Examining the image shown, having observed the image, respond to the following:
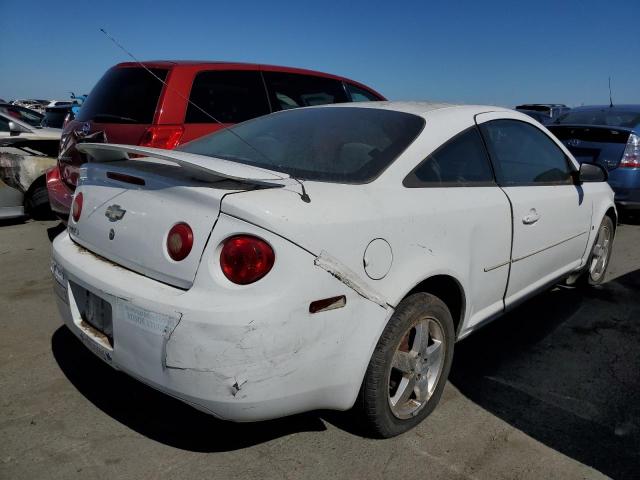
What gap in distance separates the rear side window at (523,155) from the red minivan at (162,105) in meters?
2.35

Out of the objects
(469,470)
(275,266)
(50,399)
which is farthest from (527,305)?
(50,399)

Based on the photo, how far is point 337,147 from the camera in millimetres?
2570

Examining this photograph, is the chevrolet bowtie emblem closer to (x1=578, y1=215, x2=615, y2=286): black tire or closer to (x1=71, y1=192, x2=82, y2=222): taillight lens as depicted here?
(x1=71, y1=192, x2=82, y2=222): taillight lens

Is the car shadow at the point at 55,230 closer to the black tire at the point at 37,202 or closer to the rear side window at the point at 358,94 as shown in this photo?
the black tire at the point at 37,202

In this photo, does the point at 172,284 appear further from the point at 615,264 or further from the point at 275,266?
the point at 615,264

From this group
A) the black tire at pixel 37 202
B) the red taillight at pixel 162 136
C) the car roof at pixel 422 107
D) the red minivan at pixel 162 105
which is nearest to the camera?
the car roof at pixel 422 107

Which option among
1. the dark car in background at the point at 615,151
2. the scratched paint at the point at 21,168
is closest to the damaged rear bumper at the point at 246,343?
the scratched paint at the point at 21,168

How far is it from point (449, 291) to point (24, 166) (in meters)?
5.23

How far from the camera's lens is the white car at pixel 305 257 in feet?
6.03

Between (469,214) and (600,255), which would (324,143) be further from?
(600,255)

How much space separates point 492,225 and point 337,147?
0.85 metres

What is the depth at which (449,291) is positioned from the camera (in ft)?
8.56

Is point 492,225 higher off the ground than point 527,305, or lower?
higher

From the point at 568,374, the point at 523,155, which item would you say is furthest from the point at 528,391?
the point at 523,155
